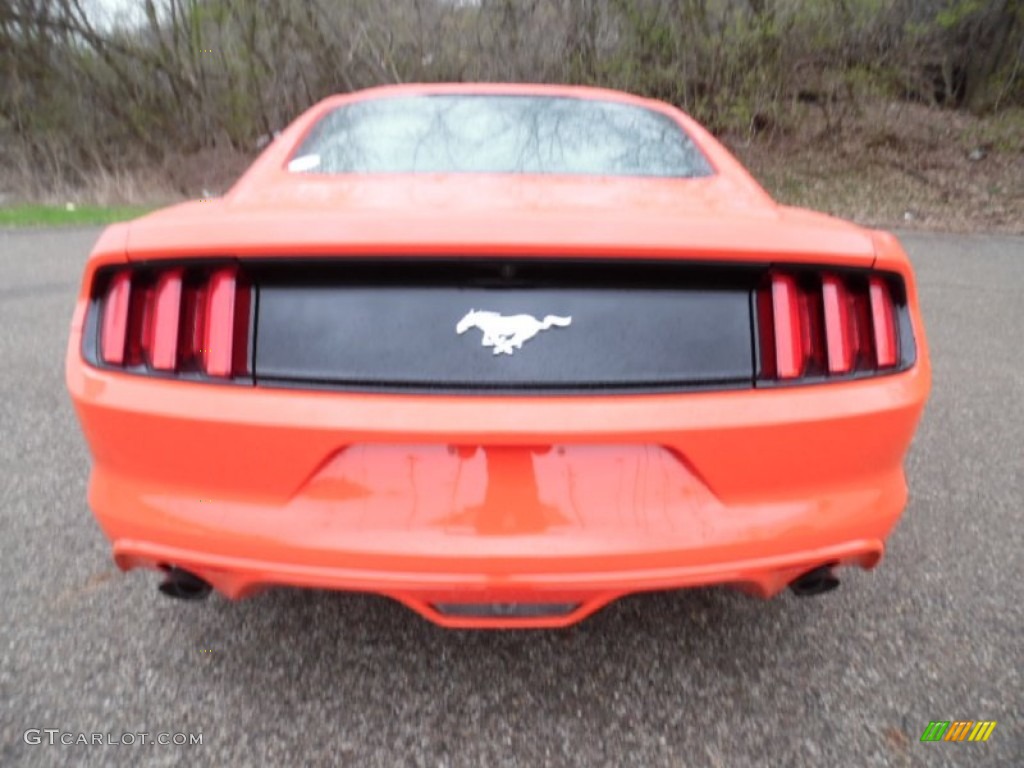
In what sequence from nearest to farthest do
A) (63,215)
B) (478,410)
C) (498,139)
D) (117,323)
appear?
(478,410) < (117,323) < (498,139) < (63,215)

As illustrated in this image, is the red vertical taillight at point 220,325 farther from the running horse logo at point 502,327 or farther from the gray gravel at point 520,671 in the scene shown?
the gray gravel at point 520,671

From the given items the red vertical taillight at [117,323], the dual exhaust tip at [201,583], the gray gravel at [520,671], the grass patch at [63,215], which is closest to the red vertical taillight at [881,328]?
the dual exhaust tip at [201,583]

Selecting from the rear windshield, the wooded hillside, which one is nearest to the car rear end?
the rear windshield

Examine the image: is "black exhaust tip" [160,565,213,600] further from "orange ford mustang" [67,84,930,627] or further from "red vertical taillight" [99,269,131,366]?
"red vertical taillight" [99,269,131,366]

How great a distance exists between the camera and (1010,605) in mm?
2225

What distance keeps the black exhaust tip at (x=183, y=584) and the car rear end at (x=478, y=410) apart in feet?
0.20

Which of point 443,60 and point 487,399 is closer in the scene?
point 487,399

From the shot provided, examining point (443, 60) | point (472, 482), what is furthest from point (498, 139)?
point (443, 60)

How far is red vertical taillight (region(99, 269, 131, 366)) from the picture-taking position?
4.91 ft

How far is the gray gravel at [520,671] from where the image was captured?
1.68m

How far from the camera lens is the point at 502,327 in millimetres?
1440

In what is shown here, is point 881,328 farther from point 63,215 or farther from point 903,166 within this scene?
point 903,166

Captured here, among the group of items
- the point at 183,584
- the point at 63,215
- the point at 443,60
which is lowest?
the point at 63,215

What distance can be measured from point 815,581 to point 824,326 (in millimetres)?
559
